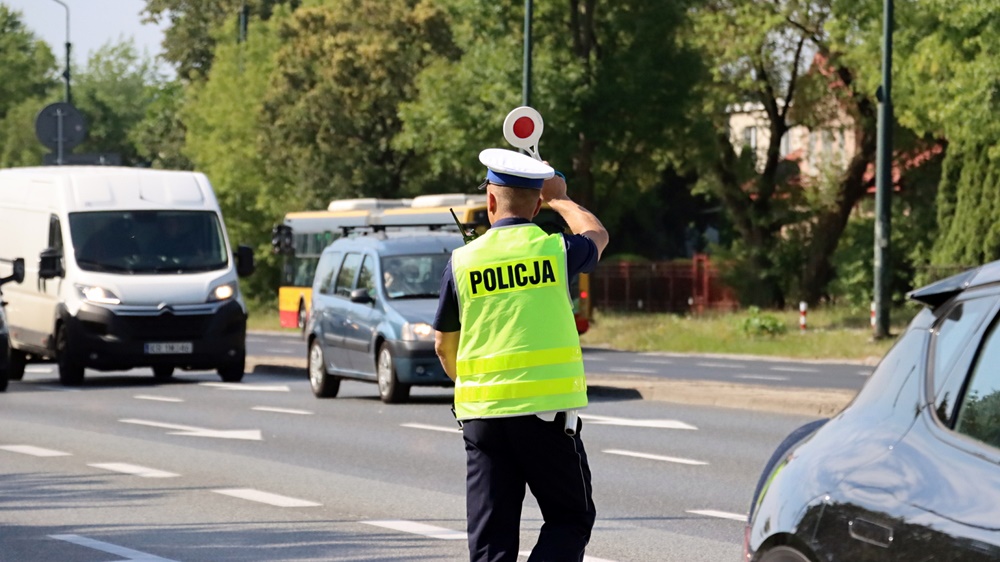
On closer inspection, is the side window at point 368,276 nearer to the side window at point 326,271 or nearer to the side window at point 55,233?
the side window at point 326,271

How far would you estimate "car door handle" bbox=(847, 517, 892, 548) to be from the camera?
4359mm

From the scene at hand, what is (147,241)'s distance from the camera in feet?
77.6

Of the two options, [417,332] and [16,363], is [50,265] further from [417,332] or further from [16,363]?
[417,332]

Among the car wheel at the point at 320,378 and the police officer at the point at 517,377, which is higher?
the police officer at the point at 517,377

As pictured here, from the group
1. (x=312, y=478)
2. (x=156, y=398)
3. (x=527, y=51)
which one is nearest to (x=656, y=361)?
(x=527, y=51)

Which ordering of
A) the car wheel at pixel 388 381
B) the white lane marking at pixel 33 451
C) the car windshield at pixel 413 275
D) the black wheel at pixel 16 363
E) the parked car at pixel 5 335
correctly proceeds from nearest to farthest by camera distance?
the white lane marking at pixel 33 451
the car wheel at pixel 388 381
the car windshield at pixel 413 275
the parked car at pixel 5 335
the black wheel at pixel 16 363

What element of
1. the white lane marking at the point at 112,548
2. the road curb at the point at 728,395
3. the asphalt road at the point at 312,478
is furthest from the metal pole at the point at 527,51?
the white lane marking at the point at 112,548

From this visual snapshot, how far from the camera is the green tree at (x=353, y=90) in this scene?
58469 millimetres

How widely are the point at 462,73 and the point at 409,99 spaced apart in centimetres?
1355

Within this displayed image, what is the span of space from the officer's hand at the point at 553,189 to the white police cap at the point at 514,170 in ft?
0.77

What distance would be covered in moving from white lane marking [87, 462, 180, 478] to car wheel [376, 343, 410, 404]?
6.12 m

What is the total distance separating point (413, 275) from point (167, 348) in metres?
3.99

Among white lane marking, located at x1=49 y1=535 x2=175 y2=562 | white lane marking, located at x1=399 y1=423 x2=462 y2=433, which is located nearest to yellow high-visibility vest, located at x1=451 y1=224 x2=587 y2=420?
white lane marking, located at x1=49 y1=535 x2=175 y2=562

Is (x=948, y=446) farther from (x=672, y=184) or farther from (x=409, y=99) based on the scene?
(x=672, y=184)
